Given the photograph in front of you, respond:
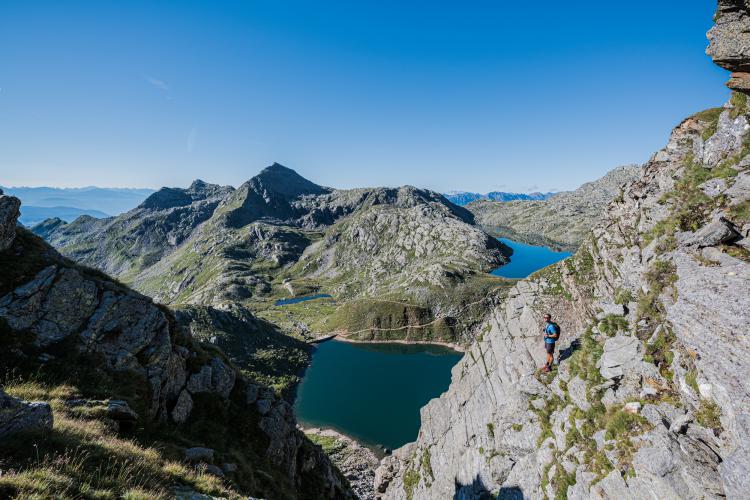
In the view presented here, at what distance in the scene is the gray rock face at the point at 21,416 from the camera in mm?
10719

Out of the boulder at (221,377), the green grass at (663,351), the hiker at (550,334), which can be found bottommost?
the boulder at (221,377)

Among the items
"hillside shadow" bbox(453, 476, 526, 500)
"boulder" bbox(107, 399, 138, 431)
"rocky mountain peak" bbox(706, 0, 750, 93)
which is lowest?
"hillside shadow" bbox(453, 476, 526, 500)

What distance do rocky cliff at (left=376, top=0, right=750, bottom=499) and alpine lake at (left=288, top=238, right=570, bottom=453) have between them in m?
67.4

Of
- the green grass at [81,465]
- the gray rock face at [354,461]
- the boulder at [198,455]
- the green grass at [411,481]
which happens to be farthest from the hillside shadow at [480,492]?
the gray rock face at [354,461]

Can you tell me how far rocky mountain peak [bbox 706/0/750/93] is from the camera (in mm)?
20250

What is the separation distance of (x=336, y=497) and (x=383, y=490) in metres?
16.2

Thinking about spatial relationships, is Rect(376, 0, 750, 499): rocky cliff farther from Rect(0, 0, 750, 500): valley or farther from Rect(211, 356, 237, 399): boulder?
Rect(211, 356, 237, 399): boulder

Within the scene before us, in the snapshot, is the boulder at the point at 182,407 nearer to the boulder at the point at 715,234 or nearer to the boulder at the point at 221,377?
the boulder at the point at 221,377

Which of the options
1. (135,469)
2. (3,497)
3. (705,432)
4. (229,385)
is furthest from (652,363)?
(229,385)

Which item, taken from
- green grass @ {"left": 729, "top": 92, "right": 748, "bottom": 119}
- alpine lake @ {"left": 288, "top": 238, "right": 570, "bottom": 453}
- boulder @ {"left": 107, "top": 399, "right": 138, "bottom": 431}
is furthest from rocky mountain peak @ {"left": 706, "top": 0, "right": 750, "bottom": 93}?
alpine lake @ {"left": 288, "top": 238, "right": 570, "bottom": 453}

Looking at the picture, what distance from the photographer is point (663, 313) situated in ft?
63.8

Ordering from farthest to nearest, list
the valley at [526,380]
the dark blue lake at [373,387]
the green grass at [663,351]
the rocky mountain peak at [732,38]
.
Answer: the dark blue lake at [373,387] < the rocky mountain peak at [732,38] < the green grass at [663,351] < the valley at [526,380]

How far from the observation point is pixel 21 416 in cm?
1141

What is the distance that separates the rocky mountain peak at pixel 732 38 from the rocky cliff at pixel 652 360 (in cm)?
9
